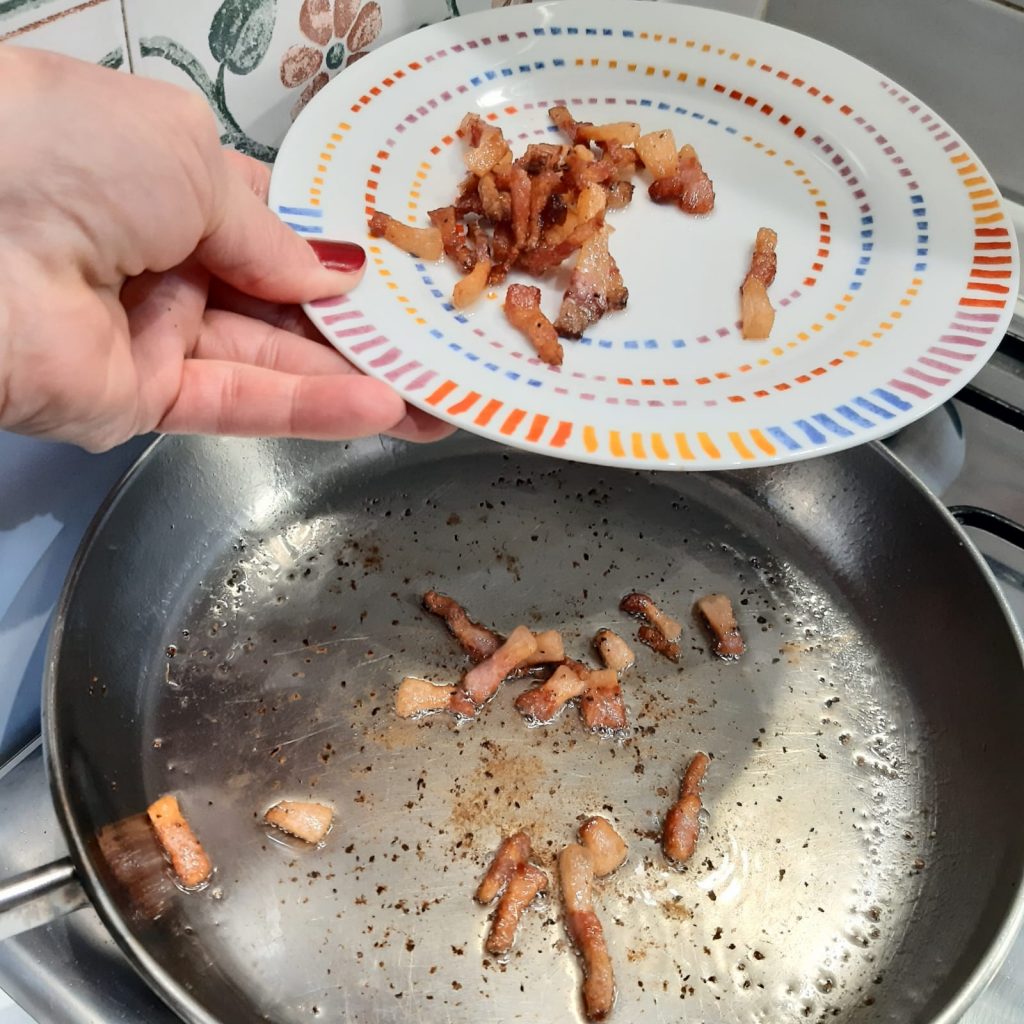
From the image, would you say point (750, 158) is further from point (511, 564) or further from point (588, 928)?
point (588, 928)

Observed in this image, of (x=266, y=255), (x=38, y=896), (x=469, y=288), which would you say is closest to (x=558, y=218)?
(x=469, y=288)

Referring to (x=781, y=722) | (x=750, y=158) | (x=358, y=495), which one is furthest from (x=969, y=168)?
(x=358, y=495)

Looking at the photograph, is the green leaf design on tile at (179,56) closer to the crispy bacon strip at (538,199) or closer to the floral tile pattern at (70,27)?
the floral tile pattern at (70,27)

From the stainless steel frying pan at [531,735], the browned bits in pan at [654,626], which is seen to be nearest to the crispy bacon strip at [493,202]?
the stainless steel frying pan at [531,735]

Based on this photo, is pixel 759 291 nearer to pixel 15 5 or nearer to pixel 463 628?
pixel 463 628

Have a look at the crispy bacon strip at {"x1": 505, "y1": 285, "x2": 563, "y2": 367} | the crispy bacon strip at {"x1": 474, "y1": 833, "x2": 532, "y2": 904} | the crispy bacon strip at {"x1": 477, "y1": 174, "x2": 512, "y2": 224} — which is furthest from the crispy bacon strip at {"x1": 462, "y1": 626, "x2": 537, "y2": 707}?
the crispy bacon strip at {"x1": 477, "y1": 174, "x2": 512, "y2": 224}

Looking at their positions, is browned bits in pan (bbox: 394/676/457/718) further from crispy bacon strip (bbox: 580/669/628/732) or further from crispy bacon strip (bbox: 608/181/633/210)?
crispy bacon strip (bbox: 608/181/633/210)
